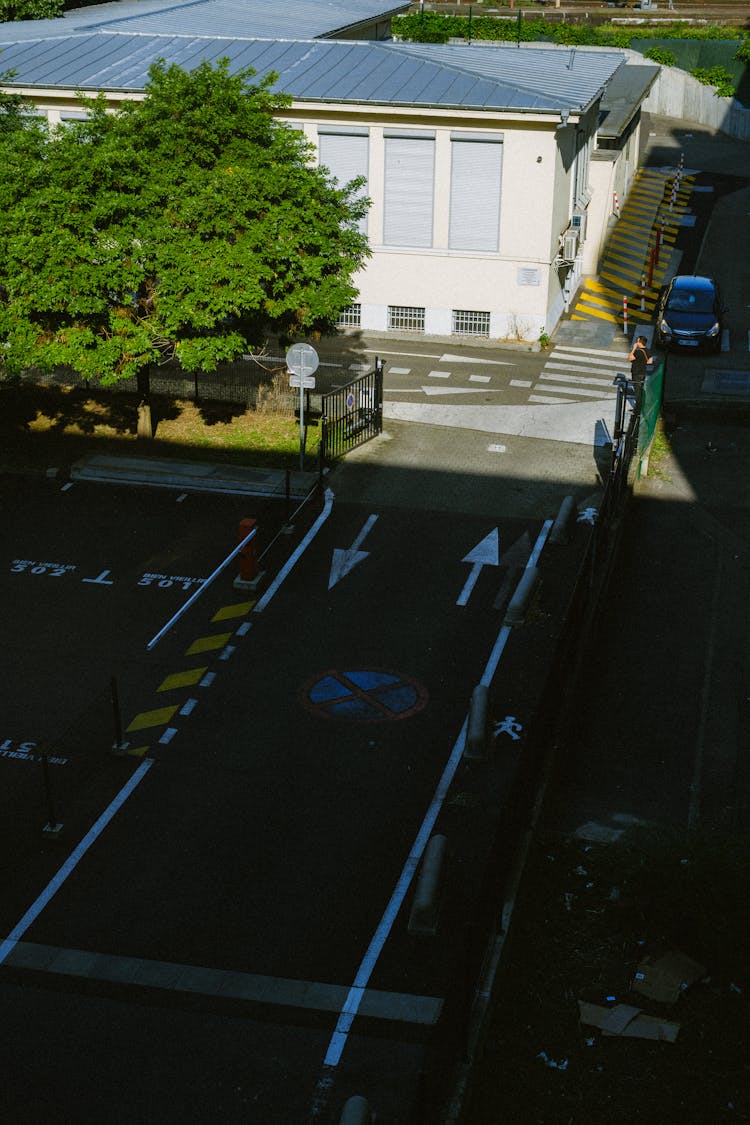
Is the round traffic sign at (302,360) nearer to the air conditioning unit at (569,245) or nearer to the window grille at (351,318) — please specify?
the window grille at (351,318)

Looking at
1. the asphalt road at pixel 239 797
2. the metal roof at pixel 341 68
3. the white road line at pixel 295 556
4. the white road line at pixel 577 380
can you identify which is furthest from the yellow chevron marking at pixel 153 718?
the metal roof at pixel 341 68

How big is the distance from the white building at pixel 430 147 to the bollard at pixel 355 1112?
101 feet

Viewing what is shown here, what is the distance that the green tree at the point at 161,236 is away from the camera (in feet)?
82.6

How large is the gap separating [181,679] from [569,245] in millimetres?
24899

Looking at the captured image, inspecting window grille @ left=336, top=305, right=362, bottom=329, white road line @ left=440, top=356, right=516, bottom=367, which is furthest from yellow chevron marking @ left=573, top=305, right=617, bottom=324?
window grille @ left=336, top=305, right=362, bottom=329

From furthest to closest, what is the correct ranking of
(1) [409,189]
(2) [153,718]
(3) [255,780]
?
(1) [409,189], (2) [153,718], (3) [255,780]

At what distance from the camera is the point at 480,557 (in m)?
24.7

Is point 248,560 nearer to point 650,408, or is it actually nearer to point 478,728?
point 478,728

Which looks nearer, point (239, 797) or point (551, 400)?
point (239, 797)

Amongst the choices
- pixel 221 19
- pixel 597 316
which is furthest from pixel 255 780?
pixel 221 19

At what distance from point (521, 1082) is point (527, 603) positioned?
10935 millimetres

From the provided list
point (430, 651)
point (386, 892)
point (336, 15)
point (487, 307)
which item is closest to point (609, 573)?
point (430, 651)

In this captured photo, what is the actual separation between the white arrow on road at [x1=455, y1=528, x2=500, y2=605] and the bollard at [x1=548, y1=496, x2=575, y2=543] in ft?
3.95

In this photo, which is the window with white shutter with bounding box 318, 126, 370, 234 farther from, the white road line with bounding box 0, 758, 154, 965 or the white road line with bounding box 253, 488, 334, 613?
the white road line with bounding box 0, 758, 154, 965
